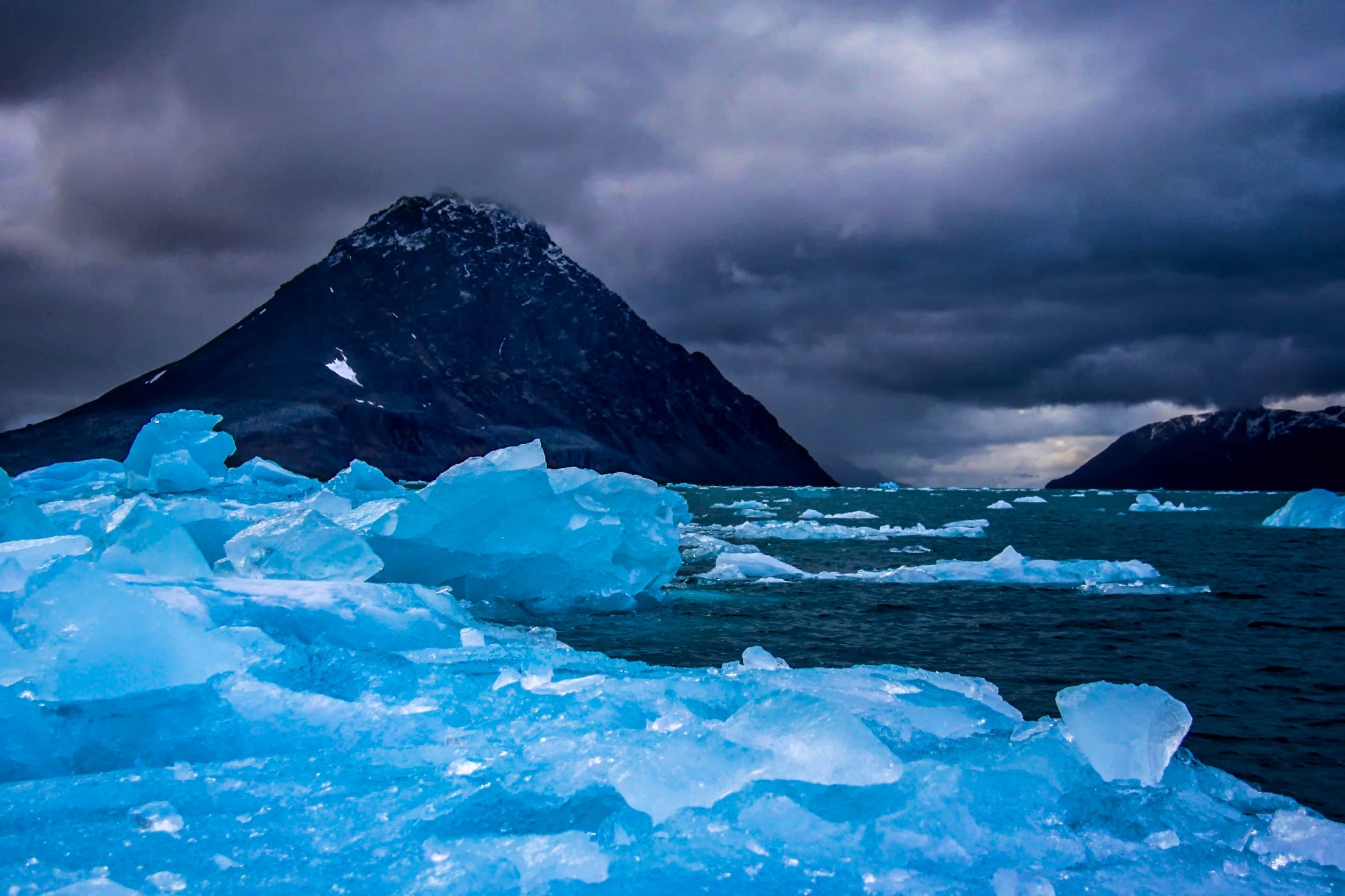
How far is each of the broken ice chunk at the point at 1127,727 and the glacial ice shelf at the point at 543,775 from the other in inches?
0.6

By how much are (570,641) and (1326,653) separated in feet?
Answer: 28.1

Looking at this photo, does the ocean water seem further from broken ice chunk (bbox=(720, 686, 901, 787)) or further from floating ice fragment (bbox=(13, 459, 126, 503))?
floating ice fragment (bbox=(13, 459, 126, 503))

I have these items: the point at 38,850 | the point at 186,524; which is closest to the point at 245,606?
the point at 38,850

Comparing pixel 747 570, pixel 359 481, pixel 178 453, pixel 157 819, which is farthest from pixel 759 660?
pixel 178 453

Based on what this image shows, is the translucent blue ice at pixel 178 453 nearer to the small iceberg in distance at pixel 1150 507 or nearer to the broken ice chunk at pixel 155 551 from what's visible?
the broken ice chunk at pixel 155 551

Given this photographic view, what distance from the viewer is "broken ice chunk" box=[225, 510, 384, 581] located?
9.09 metres

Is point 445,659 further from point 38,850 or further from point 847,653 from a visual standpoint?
point 847,653

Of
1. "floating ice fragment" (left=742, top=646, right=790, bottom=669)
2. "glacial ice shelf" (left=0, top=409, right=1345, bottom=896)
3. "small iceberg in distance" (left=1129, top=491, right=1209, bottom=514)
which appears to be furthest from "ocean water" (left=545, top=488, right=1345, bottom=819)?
"small iceberg in distance" (left=1129, top=491, right=1209, bottom=514)

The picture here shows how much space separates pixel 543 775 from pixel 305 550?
22.0 ft

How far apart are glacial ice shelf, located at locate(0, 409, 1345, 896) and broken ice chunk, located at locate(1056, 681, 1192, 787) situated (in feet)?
0.05

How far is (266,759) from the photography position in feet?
12.4

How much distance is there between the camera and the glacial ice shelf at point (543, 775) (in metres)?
2.75

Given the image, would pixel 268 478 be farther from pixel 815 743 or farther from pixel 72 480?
pixel 815 743

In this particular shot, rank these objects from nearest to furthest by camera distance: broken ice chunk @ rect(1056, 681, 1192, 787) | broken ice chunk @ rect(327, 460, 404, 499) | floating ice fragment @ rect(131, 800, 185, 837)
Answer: floating ice fragment @ rect(131, 800, 185, 837), broken ice chunk @ rect(1056, 681, 1192, 787), broken ice chunk @ rect(327, 460, 404, 499)
